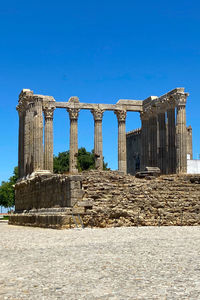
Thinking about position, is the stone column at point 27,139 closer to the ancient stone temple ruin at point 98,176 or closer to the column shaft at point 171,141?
the ancient stone temple ruin at point 98,176

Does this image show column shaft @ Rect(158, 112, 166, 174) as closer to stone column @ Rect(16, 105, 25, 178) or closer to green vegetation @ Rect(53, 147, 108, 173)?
stone column @ Rect(16, 105, 25, 178)

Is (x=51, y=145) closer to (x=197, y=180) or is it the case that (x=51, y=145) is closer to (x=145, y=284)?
(x=197, y=180)

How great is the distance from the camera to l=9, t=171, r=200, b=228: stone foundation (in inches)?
837

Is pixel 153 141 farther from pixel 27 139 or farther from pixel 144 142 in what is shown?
pixel 27 139

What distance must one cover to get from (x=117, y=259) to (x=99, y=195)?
1193 cm

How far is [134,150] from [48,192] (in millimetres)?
41479

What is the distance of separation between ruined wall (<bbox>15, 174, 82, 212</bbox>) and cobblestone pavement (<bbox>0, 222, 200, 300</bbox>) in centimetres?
846

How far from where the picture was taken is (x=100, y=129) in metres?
39.9

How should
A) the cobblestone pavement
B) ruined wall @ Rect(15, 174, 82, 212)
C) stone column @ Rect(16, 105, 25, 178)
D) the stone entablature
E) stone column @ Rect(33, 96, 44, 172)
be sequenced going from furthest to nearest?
stone column @ Rect(16, 105, 25, 178), the stone entablature, stone column @ Rect(33, 96, 44, 172), ruined wall @ Rect(15, 174, 82, 212), the cobblestone pavement

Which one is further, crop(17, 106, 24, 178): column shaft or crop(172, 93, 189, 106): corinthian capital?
crop(17, 106, 24, 178): column shaft

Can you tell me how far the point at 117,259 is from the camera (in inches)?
402

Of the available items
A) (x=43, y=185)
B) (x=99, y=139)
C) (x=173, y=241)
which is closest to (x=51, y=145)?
(x=99, y=139)

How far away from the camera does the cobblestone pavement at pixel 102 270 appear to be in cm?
688

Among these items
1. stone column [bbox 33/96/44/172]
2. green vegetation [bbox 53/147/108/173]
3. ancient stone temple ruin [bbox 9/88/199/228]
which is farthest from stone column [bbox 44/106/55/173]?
green vegetation [bbox 53/147/108/173]
